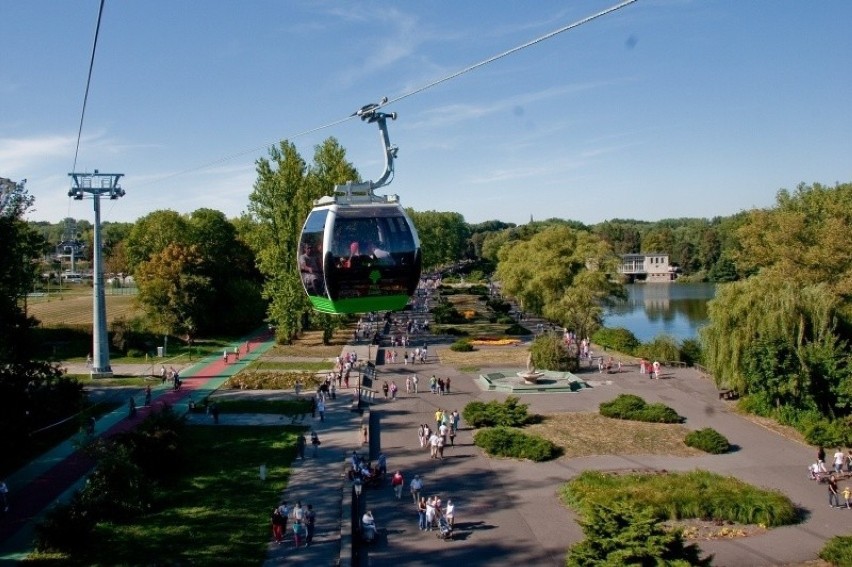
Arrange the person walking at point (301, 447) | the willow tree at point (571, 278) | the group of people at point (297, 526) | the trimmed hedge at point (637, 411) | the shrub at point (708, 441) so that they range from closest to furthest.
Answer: the group of people at point (297, 526), the person walking at point (301, 447), the shrub at point (708, 441), the trimmed hedge at point (637, 411), the willow tree at point (571, 278)

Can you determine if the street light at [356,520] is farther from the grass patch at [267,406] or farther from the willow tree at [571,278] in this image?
the willow tree at [571,278]

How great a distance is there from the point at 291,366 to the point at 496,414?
696 inches

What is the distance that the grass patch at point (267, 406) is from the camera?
31688 millimetres

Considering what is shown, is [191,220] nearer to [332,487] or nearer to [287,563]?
[332,487]

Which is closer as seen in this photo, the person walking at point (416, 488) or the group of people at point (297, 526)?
the group of people at point (297, 526)

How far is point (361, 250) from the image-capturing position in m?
14.1

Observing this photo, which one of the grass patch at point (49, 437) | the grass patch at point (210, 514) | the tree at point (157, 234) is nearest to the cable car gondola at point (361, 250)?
the grass patch at point (210, 514)

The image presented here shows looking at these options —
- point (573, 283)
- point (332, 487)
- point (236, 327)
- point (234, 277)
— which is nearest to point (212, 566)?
point (332, 487)

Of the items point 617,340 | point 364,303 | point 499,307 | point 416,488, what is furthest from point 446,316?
point 364,303

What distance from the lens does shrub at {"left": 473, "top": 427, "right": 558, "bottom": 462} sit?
80.3 ft

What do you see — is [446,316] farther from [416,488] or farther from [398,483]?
[416,488]

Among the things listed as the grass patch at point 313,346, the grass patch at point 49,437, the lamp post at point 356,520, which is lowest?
the lamp post at point 356,520

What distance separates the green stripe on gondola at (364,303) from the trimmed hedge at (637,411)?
1825 centimetres

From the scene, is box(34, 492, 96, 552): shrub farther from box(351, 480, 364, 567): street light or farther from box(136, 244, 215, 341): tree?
box(136, 244, 215, 341): tree
